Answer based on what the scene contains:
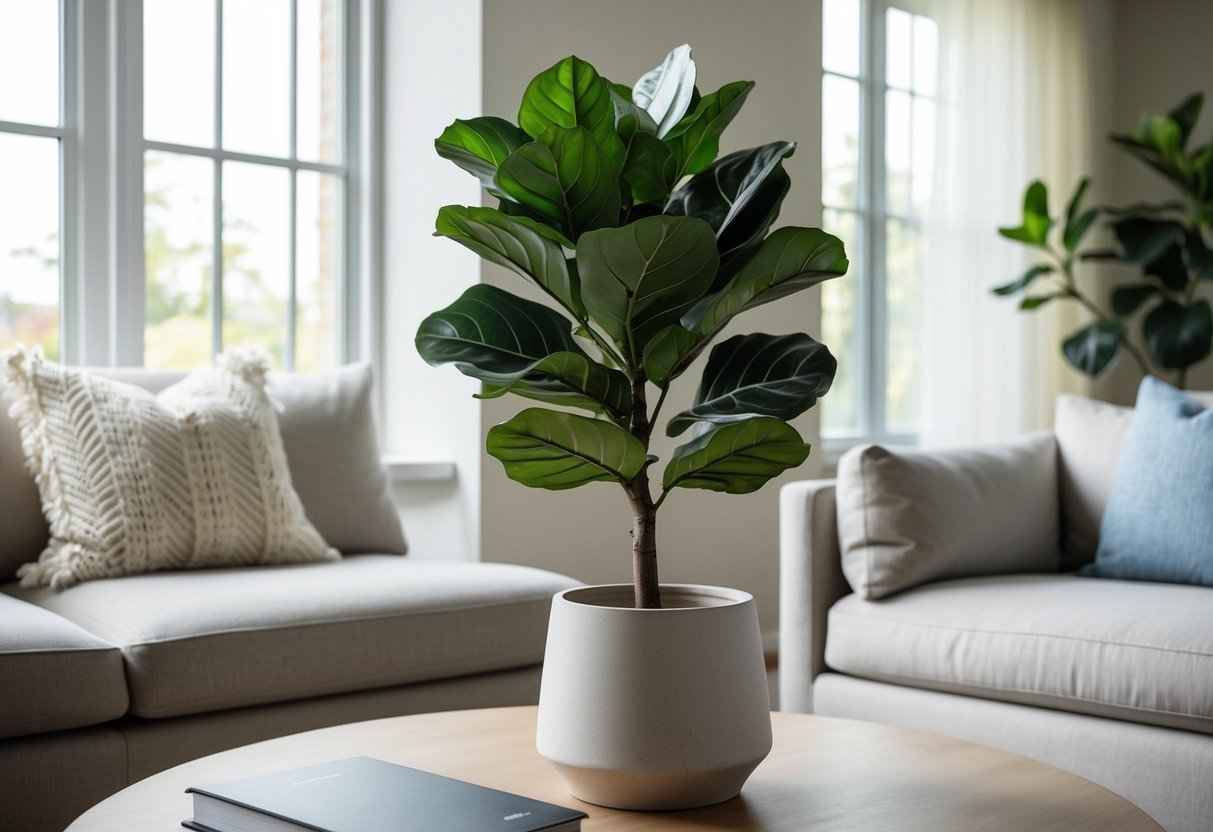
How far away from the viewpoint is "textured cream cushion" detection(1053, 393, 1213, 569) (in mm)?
2725

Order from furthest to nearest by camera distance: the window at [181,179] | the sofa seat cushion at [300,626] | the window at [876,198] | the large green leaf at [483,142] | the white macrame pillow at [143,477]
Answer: the window at [876,198]
the window at [181,179]
the white macrame pillow at [143,477]
the sofa seat cushion at [300,626]
the large green leaf at [483,142]

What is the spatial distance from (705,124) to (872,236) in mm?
3734

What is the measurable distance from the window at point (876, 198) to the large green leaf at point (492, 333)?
342 centimetres

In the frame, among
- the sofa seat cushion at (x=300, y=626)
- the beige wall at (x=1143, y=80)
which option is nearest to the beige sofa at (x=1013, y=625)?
the sofa seat cushion at (x=300, y=626)

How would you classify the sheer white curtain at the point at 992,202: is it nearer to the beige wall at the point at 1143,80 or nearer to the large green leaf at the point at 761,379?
the beige wall at the point at 1143,80

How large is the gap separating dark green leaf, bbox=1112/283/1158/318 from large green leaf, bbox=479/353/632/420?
14.2ft

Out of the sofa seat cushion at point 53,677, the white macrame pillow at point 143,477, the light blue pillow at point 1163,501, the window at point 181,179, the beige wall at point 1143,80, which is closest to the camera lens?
the sofa seat cushion at point 53,677

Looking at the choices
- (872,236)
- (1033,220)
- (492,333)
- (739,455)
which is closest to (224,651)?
(492,333)

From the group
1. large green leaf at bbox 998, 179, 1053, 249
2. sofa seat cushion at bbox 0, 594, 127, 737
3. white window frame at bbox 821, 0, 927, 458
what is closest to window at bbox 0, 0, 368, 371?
sofa seat cushion at bbox 0, 594, 127, 737

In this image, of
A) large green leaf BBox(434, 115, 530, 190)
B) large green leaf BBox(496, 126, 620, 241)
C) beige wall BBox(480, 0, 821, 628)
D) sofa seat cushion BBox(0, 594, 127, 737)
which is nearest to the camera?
large green leaf BBox(496, 126, 620, 241)

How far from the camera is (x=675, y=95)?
46.3 inches

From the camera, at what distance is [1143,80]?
573cm

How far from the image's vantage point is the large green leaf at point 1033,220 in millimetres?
4695

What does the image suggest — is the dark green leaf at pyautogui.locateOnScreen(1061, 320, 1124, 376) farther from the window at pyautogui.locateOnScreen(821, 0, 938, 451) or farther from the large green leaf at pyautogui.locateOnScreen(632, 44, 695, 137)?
the large green leaf at pyautogui.locateOnScreen(632, 44, 695, 137)
